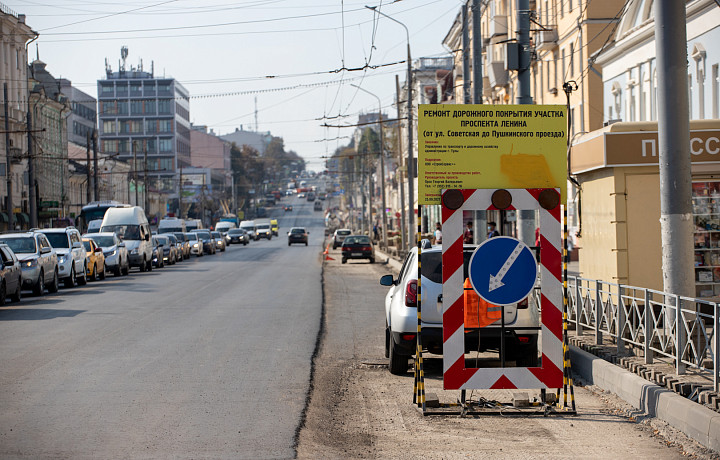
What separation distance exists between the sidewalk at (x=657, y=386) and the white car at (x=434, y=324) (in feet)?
2.70

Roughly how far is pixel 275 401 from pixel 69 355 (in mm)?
4563

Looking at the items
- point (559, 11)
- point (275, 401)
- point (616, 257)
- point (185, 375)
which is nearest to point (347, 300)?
point (616, 257)

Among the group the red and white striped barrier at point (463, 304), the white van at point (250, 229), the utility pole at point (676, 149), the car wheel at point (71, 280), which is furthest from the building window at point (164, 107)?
the red and white striped barrier at point (463, 304)

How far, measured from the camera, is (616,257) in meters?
13.7

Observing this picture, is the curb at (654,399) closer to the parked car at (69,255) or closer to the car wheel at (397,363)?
the car wheel at (397,363)

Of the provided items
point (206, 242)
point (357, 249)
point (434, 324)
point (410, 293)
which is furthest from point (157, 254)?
point (434, 324)

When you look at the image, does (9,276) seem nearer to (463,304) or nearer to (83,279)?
(83,279)

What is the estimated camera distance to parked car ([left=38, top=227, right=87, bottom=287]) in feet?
98.3

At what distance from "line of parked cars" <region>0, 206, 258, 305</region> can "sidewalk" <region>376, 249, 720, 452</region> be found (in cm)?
1596

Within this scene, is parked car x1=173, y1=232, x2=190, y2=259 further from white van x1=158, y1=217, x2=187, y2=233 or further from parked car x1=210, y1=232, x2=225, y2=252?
white van x1=158, y1=217, x2=187, y2=233

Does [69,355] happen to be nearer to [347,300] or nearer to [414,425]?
[414,425]

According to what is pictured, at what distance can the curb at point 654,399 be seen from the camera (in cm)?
738

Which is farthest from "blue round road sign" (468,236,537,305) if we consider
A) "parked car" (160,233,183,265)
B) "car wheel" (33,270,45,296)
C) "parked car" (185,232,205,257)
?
"parked car" (185,232,205,257)

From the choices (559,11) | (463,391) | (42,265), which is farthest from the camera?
(559,11)
